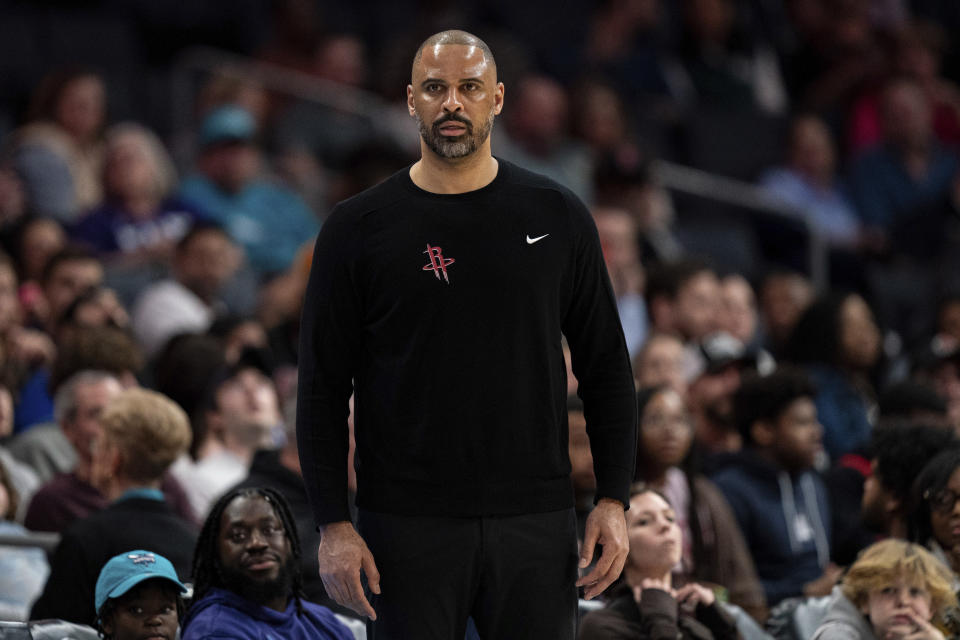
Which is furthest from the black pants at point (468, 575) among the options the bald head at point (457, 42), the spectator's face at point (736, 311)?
the spectator's face at point (736, 311)

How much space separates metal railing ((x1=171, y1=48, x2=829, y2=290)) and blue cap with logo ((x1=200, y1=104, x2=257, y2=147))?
77 cm

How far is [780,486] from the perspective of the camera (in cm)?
589

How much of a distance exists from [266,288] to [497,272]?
212 inches

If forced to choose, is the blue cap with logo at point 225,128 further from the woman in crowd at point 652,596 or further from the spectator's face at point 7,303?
the woman in crowd at point 652,596

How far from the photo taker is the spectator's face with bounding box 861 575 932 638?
14.3 ft

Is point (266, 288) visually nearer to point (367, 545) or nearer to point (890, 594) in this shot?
point (890, 594)

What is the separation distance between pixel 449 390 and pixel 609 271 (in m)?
4.33

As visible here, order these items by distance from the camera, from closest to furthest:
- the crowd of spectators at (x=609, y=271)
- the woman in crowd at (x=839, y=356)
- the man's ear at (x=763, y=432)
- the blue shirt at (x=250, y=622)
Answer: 1. the blue shirt at (x=250, y=622)
2. the crowd of spectators at (x=609, y=271)
3. the man's ear at (x=763, y=432)
4. the woman in crowd at (x=839, y=356)

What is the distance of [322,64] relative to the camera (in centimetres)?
990

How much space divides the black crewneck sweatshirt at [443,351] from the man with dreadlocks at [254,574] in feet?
→ 3.48

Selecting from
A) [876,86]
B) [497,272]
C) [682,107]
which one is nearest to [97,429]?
[497,272]

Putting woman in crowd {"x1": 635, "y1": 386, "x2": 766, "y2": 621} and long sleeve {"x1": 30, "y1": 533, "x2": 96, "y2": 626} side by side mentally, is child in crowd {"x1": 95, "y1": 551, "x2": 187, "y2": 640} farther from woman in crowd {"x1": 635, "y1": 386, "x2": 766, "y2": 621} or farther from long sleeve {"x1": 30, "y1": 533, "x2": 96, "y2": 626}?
woman in crowd {"x1": 635, "y1": 386, "x2": 766, "y2": 621}

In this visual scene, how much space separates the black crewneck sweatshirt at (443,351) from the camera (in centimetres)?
306

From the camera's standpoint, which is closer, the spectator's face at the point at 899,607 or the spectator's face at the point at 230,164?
the spectator's face at the point at 899,607
